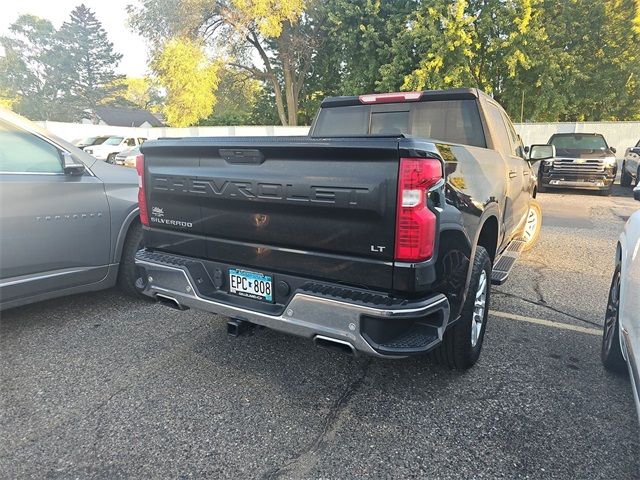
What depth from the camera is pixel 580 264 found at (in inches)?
234

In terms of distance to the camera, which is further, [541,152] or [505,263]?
[541,152]

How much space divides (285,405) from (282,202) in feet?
4.03

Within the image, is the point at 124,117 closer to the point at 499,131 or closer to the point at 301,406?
the point at 499,131

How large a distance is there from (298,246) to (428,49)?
24.0 meters

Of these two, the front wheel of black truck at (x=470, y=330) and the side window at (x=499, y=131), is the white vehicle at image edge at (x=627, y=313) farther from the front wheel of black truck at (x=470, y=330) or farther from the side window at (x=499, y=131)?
the side window at (x=499, y=131)

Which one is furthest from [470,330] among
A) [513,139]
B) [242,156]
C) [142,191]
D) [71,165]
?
[71,165]

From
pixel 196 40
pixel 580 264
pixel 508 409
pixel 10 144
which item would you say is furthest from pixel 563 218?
pixel 196 40

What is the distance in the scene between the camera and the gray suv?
343 centimetres

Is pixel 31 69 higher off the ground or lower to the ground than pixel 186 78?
higher

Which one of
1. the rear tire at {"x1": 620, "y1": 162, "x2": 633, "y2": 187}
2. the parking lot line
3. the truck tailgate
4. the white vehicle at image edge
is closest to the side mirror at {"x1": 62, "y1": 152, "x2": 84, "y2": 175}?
the truck tailgate

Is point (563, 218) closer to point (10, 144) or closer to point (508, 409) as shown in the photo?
point (508, 409)

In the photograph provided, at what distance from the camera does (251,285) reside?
272cm

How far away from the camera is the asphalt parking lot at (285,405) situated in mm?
2236

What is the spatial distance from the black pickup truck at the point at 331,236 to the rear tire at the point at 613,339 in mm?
807
